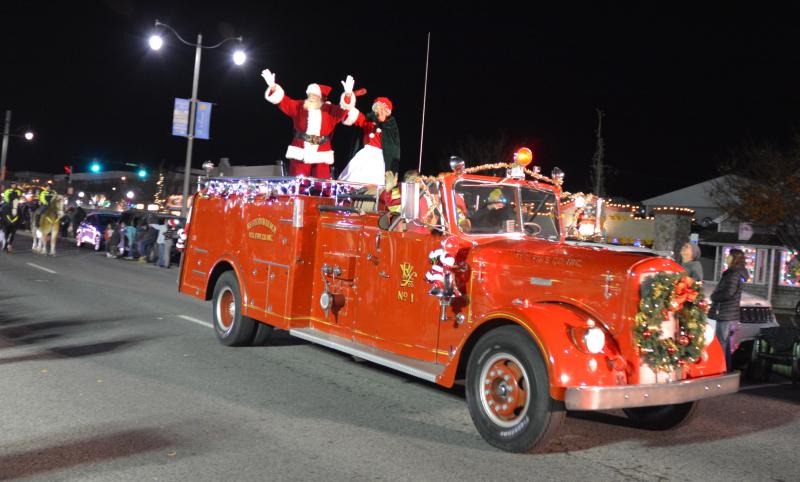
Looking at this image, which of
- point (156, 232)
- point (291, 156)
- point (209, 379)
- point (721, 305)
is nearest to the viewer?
point (209, 379)

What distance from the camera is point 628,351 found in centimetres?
515

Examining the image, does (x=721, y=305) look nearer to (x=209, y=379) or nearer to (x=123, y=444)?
(x=209, y=379)

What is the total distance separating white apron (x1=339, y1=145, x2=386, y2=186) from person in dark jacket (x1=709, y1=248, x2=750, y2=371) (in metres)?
4.53

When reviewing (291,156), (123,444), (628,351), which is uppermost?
(291,156)

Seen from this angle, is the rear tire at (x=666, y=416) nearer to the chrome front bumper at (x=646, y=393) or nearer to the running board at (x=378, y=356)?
the chrome front bumper at (x=646, y=393)

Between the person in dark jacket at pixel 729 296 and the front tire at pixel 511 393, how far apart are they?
4.67m

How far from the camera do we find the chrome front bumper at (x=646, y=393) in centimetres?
474

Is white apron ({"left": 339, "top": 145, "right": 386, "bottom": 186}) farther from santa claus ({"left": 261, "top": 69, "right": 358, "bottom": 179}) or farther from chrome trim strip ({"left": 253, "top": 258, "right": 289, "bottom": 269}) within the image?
chrome trim strip ({"left": 253, "top": 258, "right": 289, "bottom": 269})

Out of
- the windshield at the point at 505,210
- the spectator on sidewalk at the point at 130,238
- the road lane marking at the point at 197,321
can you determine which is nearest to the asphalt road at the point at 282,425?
the road lane marking at the point at 197,321

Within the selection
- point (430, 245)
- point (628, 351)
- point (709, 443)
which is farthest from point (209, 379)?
point (709, 443)

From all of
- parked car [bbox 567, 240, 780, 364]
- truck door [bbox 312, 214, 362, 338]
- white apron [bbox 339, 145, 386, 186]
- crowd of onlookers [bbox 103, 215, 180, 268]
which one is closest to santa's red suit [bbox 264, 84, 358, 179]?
white apron [bbox 339, 145, 386, 186]

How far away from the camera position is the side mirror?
20.4 feet

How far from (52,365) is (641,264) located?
5947mm

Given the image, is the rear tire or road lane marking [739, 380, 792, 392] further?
road lane marking [739, 380, 792, 392]
